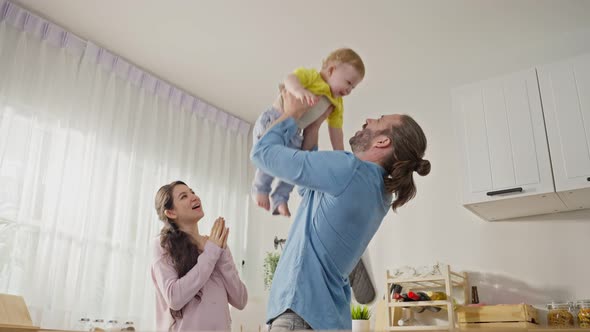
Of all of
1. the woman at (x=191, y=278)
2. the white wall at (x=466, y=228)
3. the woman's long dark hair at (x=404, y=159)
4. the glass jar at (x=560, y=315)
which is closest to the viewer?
the woman's long dark hair at (x=404, y=159)

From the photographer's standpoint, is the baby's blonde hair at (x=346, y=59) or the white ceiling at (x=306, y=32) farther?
the white ceiling at (x=306, y=32)

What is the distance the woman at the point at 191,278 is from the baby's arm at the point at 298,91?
→ 70 centimetres

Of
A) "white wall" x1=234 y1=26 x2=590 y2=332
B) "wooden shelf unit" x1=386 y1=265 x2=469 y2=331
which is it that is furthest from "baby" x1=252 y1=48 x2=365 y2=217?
"white wall" x1=234 y1=26 x2=590 y2=332

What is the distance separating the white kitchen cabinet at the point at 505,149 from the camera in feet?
9.70

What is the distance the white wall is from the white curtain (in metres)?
1.23

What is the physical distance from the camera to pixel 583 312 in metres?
2.72

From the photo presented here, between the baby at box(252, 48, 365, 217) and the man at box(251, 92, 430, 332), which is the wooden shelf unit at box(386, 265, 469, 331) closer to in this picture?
the baby at box(252, 48, 365, 217)

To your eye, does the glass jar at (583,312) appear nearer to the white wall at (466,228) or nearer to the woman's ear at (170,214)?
the white wall at (466,228)

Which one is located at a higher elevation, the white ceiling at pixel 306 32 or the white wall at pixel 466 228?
the white ceiling at pixel 306 32

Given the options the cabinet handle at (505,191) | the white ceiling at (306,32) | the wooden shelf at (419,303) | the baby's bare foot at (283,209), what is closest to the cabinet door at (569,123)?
the cabinet handle at (505,191)

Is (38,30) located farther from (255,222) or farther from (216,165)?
(255,222)

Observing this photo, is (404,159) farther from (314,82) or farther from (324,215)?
(314,82)

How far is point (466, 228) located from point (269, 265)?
61.4 inches

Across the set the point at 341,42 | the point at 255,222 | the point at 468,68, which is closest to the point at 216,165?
the point at 255,222
